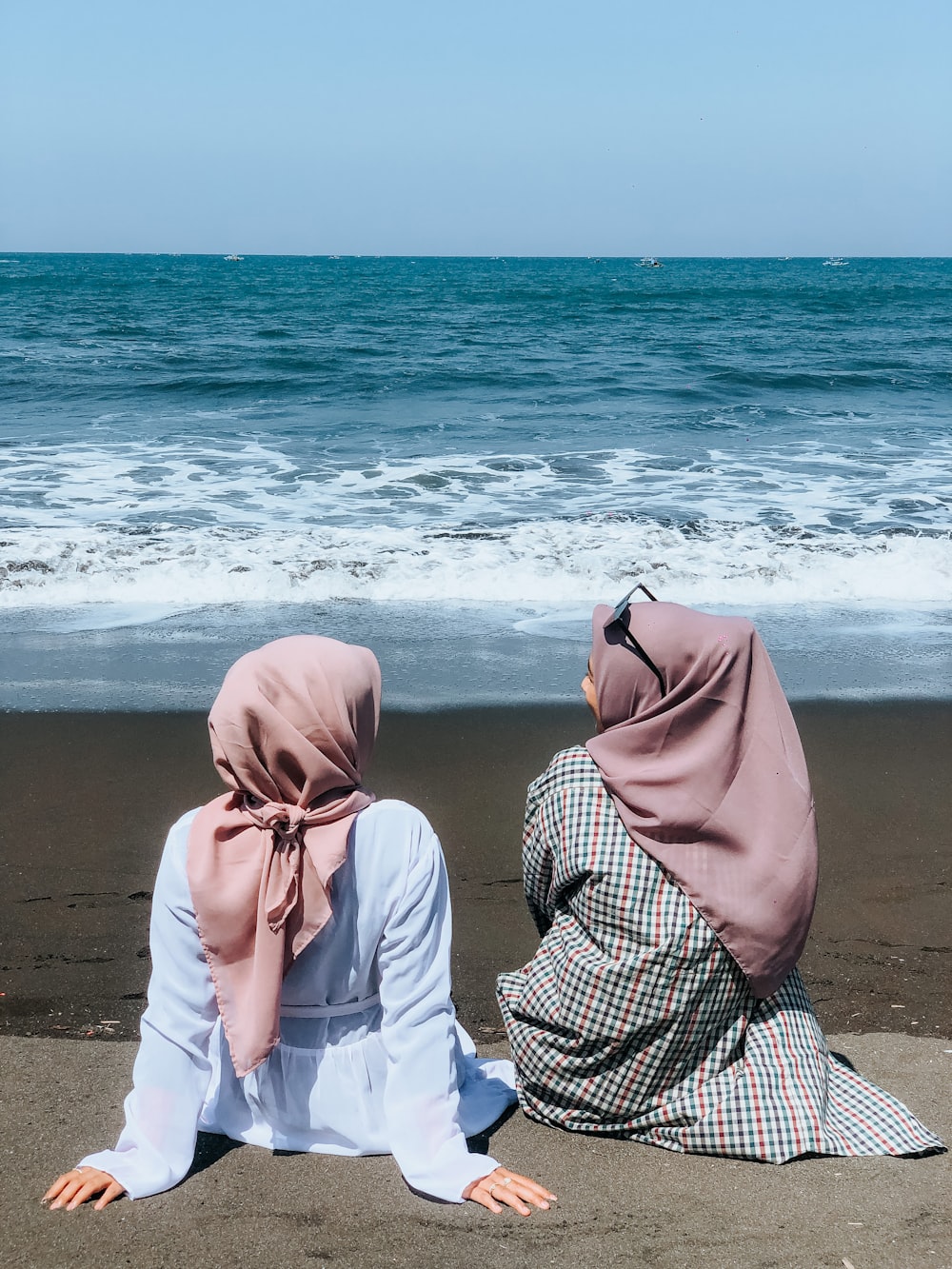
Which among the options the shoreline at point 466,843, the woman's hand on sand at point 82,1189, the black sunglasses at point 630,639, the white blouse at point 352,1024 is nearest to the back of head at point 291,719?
the white blouse at point 352,1024

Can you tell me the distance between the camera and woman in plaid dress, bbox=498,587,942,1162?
2.06m

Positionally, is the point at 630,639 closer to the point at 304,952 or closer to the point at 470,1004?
the point at 304,952

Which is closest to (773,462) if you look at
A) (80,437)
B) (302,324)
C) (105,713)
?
(80,437)

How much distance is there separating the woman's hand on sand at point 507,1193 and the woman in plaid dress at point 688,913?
10.4 inches

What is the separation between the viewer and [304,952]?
201 centimetres

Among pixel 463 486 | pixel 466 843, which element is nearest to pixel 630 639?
pixel 466 843

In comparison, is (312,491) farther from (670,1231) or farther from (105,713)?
(670,1231)

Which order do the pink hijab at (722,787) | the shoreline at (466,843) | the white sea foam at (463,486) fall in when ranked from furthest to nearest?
the white sea foam at (463,486)
the shoreline at (466,843)
the pink hijab at (722,787)

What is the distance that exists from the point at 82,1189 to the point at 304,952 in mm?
542

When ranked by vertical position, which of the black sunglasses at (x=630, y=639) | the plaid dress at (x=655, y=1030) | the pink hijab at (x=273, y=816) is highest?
the black sunglasses at (x=630, y=639)

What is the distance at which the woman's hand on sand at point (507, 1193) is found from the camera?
1.94 m

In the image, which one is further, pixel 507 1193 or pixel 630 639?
pixel 630 639

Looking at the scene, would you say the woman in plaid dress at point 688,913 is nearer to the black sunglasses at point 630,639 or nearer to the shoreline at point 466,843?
the black sunglasses at point 630,639

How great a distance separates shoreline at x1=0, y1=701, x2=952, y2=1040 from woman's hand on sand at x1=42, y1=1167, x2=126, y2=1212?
0.84 metres
